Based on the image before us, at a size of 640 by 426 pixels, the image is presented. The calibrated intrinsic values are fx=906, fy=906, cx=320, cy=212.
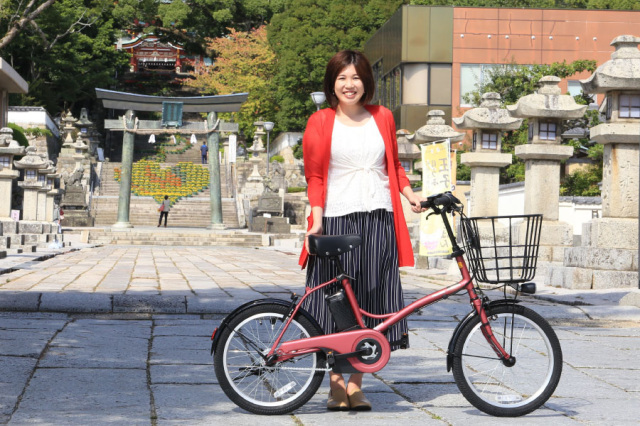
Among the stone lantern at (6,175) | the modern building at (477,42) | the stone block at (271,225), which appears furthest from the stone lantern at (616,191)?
the modern building at (477,42)

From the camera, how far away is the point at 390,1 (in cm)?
5266

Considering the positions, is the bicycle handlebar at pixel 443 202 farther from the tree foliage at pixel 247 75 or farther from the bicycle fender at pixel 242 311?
the tree foliage at pixel 247 75

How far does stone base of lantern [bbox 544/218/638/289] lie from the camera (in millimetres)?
10961

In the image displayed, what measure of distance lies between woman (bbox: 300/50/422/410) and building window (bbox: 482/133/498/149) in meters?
12.1

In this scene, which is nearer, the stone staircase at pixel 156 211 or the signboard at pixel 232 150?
the stone staircase at pixel 156 211

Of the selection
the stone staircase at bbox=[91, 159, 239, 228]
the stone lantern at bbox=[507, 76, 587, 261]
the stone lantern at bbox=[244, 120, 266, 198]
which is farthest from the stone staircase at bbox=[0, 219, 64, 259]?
the stone lantern at bbox=[244, 120, 266, 198]

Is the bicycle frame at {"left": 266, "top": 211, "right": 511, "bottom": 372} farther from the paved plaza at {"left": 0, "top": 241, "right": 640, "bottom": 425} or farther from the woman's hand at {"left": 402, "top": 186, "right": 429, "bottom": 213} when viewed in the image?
the paved plaza at {"left": 0, "top": 241, "right": 640, "bottom": 425}

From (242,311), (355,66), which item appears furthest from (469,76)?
(242,311)

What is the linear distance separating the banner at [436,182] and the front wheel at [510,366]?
696 centimetres

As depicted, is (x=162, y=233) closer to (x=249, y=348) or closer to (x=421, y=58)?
(x=421, y=58)

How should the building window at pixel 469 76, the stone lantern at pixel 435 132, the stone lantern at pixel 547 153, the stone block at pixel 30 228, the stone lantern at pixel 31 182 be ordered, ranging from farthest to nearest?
the building window at pixel 469 76
the stone lantern at pixel 31 182
the stone block at pixel 30 228
the stone lantern at pixel 435 132
the stone lantern at pixel 547 153

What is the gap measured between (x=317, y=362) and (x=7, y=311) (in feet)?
15.0

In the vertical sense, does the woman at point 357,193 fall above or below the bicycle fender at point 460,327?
above

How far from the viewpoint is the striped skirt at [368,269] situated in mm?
4441
